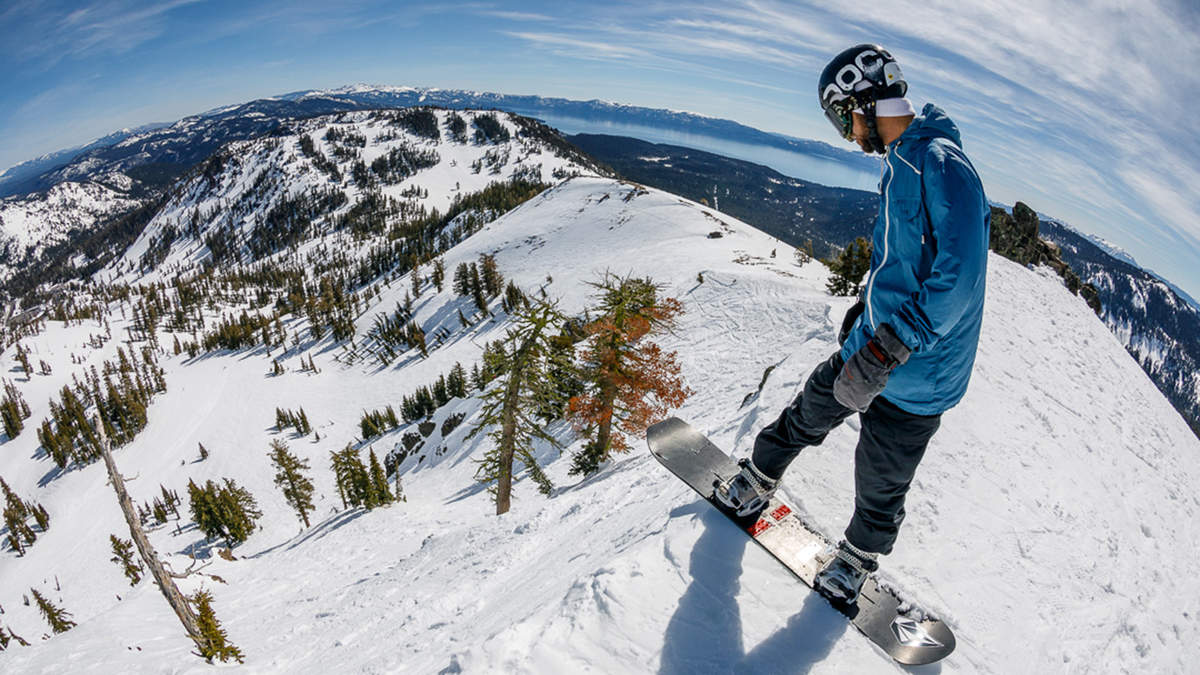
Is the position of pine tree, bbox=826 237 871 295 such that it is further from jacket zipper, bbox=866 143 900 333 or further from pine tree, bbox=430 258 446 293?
pine tree, bbox=430 258 446 293

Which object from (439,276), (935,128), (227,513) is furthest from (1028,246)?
(439,276)

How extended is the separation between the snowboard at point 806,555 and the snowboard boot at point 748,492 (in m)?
0.08

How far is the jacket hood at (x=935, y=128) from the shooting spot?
122 inches

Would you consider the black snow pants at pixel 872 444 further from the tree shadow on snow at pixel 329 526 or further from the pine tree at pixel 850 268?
the pine tree at pixel 850 268

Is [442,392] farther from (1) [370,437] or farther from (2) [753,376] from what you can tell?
(2) [753,376]

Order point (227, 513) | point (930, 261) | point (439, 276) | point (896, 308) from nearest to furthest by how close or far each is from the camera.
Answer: point (930, 261) < point (896, 308) < point (227, 513) < point (439, 276)

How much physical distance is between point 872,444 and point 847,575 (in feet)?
4.03

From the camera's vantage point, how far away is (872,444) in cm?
361

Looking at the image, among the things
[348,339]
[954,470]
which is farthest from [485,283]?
[954,470]

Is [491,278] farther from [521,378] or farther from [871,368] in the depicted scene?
[871,368]

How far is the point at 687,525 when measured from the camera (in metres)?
4.77

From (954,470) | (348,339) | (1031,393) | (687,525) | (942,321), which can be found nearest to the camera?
(942,321)

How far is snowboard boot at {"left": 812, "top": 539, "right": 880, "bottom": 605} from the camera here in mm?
3928

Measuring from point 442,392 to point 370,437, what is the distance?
1494 cm
